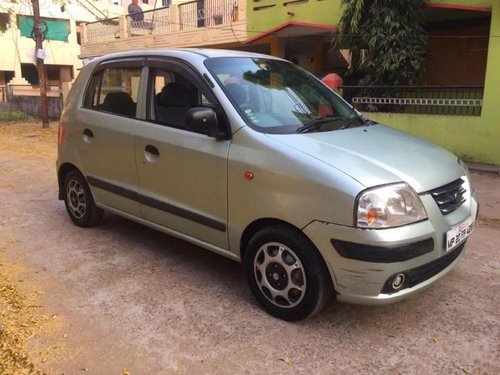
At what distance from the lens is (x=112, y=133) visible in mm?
4312

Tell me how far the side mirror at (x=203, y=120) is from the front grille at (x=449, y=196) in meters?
1.48

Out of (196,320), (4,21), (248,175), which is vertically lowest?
(196,320)

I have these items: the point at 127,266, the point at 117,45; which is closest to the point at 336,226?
the point at 127,266

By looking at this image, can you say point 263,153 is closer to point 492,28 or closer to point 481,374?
point 481,374

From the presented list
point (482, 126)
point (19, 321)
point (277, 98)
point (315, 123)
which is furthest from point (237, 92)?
point (482, 126)

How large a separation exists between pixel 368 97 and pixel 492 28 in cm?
250

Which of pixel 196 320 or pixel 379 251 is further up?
pixel 379 251

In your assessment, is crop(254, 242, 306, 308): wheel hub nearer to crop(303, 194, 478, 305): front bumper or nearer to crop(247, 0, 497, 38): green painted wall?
crop(303, 194, 478, 305): front bumper

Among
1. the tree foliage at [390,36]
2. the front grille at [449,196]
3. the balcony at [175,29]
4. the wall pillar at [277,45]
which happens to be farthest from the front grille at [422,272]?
the balcony at [175,29]

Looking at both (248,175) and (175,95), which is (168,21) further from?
(248,175)

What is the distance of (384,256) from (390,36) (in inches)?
300

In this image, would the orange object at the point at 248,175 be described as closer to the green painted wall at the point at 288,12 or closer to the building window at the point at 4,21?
the green painted wall at the point at 288,12

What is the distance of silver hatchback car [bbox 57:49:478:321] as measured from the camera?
280cm

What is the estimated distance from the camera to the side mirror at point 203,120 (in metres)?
3.28
